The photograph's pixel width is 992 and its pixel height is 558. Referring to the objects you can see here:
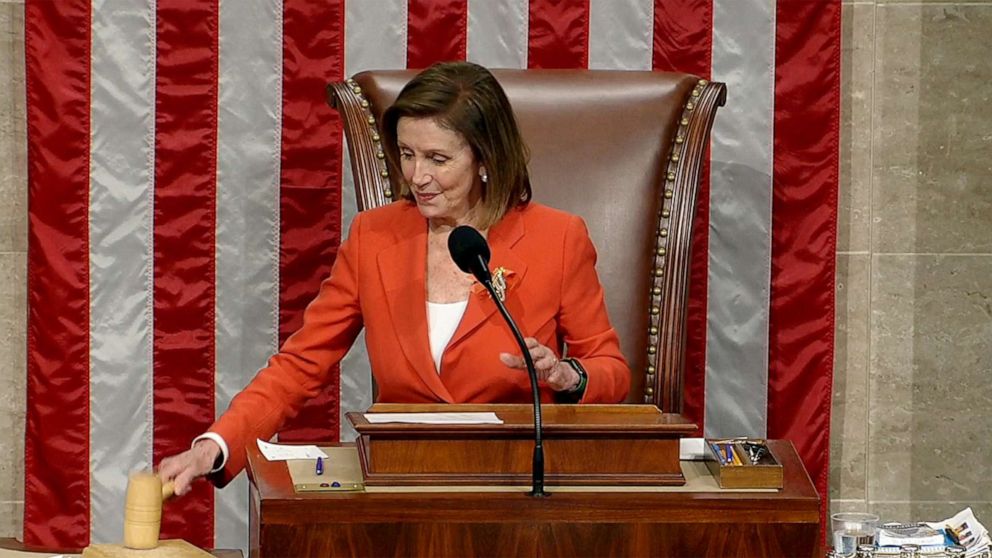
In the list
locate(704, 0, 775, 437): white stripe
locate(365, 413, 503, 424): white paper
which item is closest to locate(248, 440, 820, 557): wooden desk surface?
locate(365, 413, 503, 424): white paper

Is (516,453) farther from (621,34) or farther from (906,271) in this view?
(906,271)

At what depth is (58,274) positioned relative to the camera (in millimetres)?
3518

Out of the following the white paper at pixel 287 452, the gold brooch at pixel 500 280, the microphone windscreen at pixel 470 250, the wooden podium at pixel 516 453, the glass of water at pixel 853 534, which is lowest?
the glass of water at pixel 853 534

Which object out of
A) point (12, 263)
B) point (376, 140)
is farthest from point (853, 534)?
point (12, 263)

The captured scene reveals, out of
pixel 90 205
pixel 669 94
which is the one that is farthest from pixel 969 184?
pixel 90 205

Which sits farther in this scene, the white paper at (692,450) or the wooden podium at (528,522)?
the white paper at (692,450)

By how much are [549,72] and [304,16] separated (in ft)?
2.19

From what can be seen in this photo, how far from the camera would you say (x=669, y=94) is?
3188 mm

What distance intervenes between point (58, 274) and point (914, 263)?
83.5 inches

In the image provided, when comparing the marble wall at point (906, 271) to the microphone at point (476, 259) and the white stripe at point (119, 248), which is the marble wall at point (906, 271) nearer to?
the white stripe at point (119, 248)

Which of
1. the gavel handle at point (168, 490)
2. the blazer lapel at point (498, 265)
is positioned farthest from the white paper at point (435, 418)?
the blazer lapel at point (498, 265)

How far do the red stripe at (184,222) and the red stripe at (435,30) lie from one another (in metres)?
0.47

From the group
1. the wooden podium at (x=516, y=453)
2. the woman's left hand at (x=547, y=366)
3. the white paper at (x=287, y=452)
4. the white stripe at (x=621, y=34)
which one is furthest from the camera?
the white stripe at (x=621, y=34)

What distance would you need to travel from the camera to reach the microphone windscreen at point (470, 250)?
2033 mm
